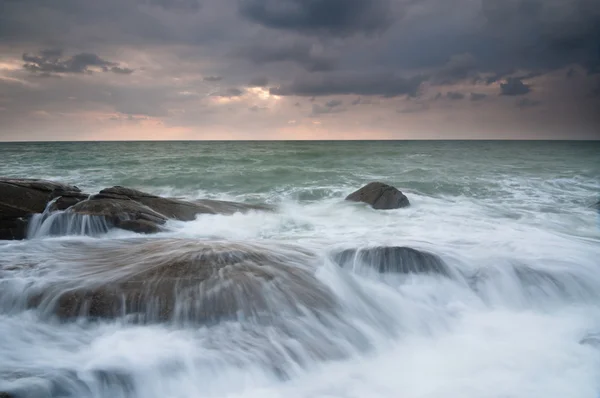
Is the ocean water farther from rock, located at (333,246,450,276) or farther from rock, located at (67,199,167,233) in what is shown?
rock, located at (67,199,167,233)

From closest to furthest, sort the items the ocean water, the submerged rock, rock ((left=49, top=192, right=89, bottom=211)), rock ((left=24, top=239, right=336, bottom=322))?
the ocean water
rock ((left=24, top=239, right=336, bottom=322))
the submerged rock
rock ((left=49, top=192, right=89, bottom=211))

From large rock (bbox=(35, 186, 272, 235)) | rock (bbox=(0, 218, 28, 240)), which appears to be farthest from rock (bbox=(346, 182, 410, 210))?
rock (bbox=(0, 218, 28, 240))

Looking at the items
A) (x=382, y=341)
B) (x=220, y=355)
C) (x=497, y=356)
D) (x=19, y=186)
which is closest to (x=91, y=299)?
(x=220, y=355)

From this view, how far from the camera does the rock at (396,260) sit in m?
5.84

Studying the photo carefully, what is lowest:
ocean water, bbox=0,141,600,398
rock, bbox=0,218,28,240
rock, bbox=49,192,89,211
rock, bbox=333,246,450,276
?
ocean water, bbox=0,141,600,398

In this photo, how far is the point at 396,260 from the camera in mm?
5875

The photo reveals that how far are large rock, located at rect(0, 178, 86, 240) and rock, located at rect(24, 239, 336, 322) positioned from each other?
2192 mm

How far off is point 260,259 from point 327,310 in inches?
50.2

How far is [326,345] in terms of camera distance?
4.28 metres

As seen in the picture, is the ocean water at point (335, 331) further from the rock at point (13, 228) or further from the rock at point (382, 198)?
the rock at point (382, 198)

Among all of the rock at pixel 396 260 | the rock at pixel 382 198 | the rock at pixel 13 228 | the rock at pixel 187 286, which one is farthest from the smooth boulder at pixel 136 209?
the rock at pixel 382 198

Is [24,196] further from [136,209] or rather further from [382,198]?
[382,198]

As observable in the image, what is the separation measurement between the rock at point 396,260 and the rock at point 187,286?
682 mm

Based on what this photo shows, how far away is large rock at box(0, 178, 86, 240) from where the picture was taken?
23.9 ft
